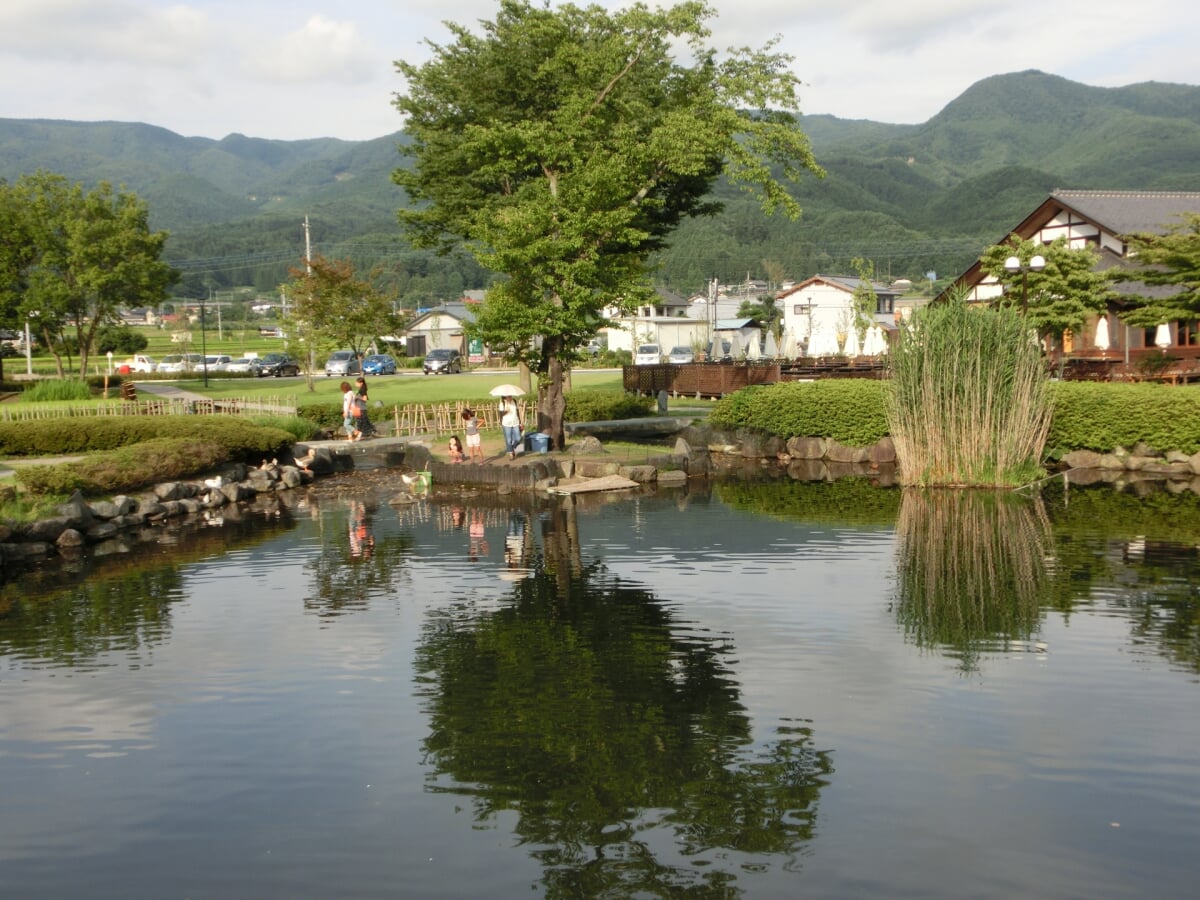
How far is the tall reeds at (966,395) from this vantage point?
79.0ft

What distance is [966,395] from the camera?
24.2m

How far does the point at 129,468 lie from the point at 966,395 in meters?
18.5

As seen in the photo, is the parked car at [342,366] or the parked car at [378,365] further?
the parked car at [378,365]

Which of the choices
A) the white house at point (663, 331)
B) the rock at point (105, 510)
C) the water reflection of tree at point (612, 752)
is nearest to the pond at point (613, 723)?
the water reflection of tree at point (612, 752)

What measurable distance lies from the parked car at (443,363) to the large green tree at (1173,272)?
4503 cm

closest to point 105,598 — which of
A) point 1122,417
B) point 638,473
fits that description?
point 638,473

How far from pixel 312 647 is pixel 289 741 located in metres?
3.13

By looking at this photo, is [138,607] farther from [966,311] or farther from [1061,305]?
[1061,305]

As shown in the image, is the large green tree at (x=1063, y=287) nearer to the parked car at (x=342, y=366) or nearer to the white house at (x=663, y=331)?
the parked car at (x=342, y=366)

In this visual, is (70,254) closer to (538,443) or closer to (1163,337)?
(538,443)

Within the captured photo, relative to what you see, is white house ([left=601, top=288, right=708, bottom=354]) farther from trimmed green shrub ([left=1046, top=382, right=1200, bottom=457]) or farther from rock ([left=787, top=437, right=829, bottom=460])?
trimmed green shrub ([left=1046, top=382, right=1200, bottom=457])

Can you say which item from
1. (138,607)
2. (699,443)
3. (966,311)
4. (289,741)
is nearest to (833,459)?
(699,443)

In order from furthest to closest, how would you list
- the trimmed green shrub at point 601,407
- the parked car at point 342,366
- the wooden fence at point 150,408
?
the parked car at point 342,366 → the trimmed green shrub at point 601,407 → the wooden fence at point 150,408

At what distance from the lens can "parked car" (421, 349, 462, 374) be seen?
72312mm
